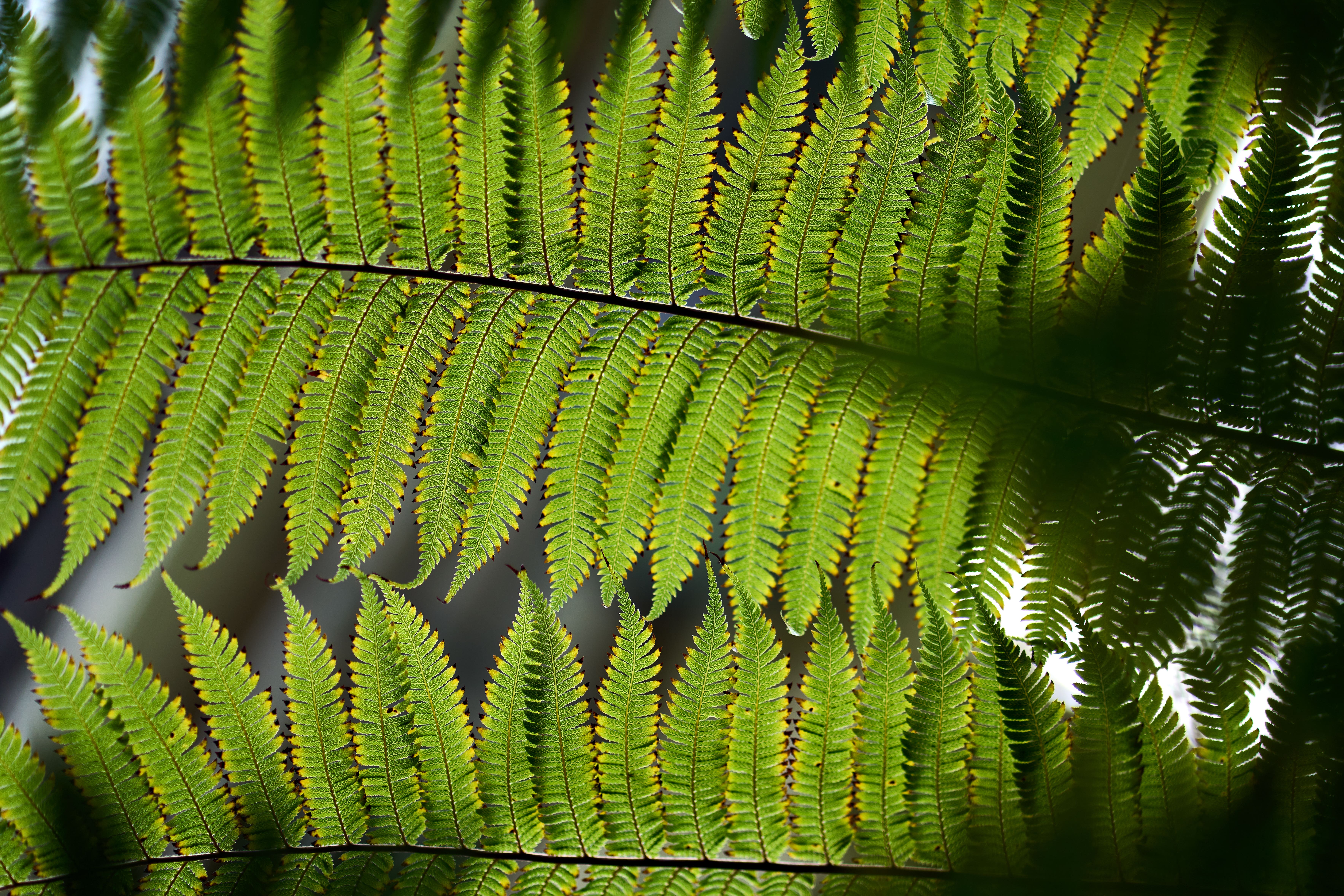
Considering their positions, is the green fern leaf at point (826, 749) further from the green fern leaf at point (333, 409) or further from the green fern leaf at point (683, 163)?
the green fern leaf at point (333, 409)

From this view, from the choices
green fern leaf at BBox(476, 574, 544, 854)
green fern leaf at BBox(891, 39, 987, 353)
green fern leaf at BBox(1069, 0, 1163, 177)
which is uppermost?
green fern leaf at BBox(1069, 0, 1163, 177)

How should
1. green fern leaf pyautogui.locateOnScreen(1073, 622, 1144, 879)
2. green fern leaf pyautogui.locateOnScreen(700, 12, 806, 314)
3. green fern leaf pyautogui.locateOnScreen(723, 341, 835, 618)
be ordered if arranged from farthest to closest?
green fern leaf pyautogui.locateOnScreen(723, 341, 835, 618), green fern leaf pyautogui.locateOnScreen(700, 12, 806, 314), green fern leaf pyautogui.locateOnScreen(1073, 622, 1144, 879)

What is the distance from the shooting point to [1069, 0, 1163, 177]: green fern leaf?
3.65 feet

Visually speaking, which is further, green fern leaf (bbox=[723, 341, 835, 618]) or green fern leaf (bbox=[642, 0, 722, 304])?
green fern leaf (bbox=[723, 341, 835, 618])

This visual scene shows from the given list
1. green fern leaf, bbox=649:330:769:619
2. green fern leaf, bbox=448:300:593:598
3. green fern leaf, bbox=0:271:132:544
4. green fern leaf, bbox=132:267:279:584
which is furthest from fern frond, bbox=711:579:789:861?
green fern leaf, bbox=0:271:132:544

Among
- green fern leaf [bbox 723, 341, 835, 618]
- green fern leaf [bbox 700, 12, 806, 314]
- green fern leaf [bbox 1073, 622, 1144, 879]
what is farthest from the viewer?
green fern leaf [bbox 723, 341, 835, 618]

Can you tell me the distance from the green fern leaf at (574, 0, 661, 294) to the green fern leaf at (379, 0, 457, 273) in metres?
0.16

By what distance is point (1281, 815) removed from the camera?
0.82m

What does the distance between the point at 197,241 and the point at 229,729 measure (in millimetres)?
601

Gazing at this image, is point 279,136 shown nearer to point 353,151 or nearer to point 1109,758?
point 353,151

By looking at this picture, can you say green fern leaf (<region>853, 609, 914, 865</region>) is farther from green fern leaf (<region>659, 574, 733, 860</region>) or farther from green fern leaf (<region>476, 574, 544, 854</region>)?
green fern leaf (<region>476, 574, 544, 854</region>)

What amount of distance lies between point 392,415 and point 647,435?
0.32 metres

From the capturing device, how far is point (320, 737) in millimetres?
1005

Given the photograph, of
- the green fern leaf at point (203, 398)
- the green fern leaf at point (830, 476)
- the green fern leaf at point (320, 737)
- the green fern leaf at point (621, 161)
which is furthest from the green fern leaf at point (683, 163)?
the green fern leaf at point (320, 737)
